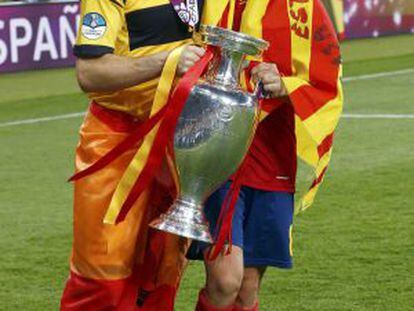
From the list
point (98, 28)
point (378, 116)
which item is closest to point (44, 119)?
point (378, 116)

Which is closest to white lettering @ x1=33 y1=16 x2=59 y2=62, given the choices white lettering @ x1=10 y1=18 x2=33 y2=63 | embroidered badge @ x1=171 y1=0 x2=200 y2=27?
white lettering @ x1=10 y1=18 x2=33 y2=63

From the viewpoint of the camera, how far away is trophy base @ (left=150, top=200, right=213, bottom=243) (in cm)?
411

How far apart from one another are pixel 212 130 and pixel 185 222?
0.30m

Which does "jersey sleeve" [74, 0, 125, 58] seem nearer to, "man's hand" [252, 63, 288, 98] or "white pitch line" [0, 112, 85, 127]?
"man's hand" [252, 63, 288, 98]

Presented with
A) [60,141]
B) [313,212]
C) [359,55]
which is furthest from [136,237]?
[359,55]

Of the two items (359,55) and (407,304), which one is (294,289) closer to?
(407,304)

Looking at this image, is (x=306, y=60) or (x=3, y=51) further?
(x=3, y=51)

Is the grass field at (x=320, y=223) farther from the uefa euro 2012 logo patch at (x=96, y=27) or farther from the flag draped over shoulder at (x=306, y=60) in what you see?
the uefa euro 2012 logo patch at (x=96, y=27)

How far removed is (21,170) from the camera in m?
9.72

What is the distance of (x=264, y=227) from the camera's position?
4766mm

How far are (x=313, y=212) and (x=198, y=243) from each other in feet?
11.4

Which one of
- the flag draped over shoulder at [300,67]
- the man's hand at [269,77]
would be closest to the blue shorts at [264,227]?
the flag draped over shoulder at [300,67]

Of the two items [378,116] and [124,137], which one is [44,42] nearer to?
[378,116]

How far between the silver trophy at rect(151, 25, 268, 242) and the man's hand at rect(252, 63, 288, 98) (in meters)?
0.19
